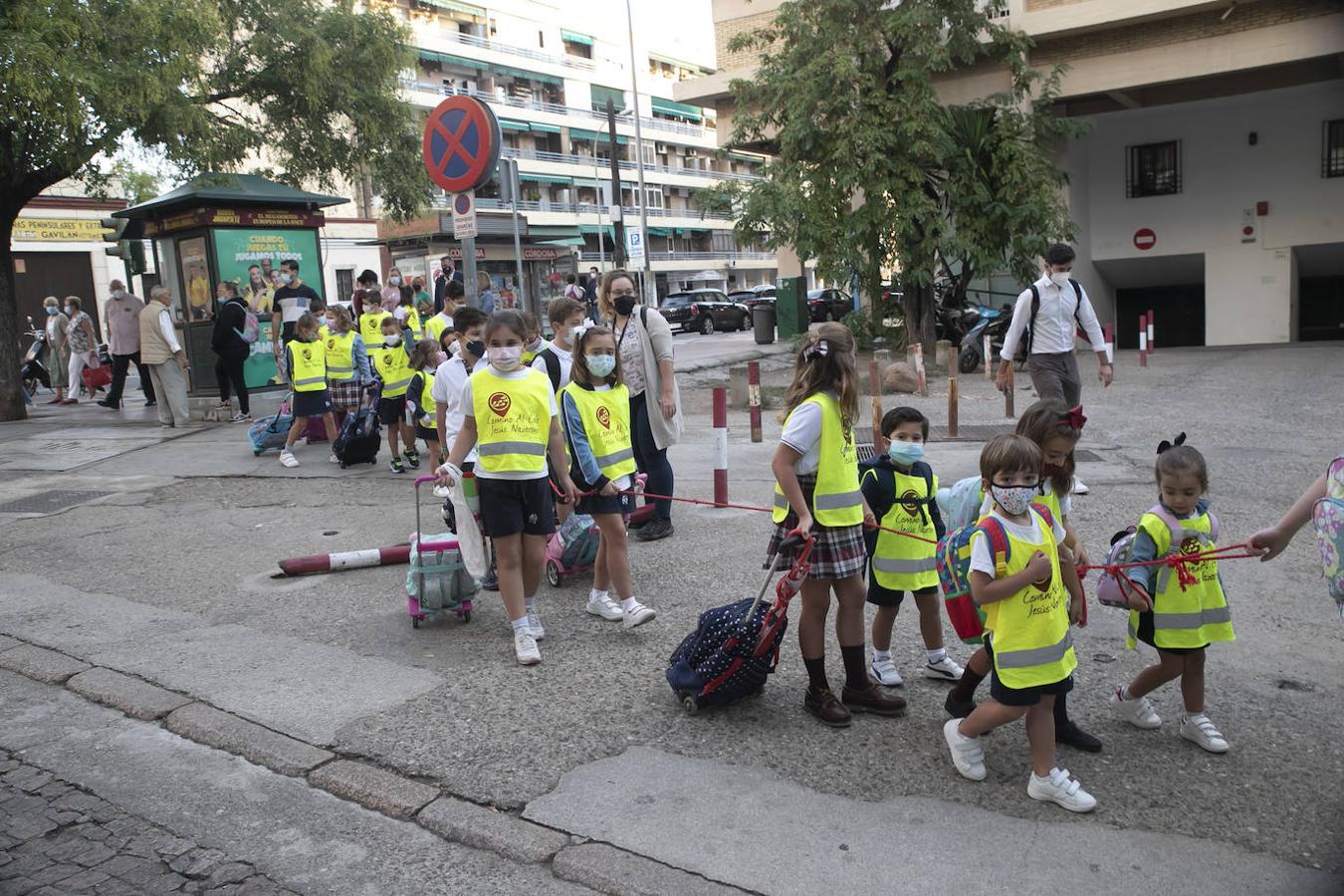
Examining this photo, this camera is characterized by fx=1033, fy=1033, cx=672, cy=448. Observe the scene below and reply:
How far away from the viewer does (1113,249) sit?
76.3 ft

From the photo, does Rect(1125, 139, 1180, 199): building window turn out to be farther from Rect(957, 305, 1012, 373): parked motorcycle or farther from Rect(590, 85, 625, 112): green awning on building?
Rect(590, 85, 625, 112): green awning on building

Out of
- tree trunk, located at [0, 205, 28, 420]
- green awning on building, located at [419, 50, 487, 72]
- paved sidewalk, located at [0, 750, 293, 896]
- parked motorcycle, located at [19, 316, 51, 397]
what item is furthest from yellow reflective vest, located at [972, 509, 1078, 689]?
green awning on building, located at [419, 50, 487, 72]

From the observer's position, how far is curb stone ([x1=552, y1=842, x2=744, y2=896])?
127 inches

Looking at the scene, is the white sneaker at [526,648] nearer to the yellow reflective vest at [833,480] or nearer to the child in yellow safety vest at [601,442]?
the child in yellow safety vest at [601,442]

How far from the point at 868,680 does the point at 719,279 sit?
7544cm

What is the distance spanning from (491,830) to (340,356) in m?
Answer: 8.27

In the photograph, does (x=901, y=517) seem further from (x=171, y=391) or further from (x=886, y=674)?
(x=171, y=391)

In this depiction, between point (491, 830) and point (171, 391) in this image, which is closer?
point (491, 830)

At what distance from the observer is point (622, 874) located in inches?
131

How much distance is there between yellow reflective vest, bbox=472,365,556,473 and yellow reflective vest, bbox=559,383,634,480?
56 centimetres

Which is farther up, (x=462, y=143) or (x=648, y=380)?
(x=462, y=143)

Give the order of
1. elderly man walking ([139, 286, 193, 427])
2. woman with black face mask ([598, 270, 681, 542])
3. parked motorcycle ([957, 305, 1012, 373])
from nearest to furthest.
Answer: woman with black face mask ([598, 270, 681, 542]) < elderly man walking ([139, 286, 193, 427]) < parked motorcycle ([957, 305, 1012, 373])

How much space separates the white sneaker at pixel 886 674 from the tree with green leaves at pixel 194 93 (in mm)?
11633

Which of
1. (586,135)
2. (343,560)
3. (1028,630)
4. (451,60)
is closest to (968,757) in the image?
(1028,630)
